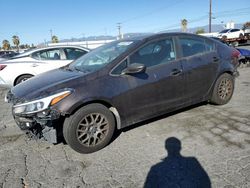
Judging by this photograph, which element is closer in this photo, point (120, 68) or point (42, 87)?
point (42, 87)

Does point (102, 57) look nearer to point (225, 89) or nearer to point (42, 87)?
point (42, 87)

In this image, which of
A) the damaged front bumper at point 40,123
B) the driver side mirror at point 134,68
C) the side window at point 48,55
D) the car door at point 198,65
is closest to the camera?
the damaged front bumper at point 40,123

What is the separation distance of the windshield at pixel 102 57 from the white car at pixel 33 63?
3199 millimetres

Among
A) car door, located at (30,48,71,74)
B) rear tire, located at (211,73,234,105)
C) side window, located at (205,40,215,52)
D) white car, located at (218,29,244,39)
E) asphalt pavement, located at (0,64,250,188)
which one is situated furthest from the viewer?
white car, located at (218,29,244,39)

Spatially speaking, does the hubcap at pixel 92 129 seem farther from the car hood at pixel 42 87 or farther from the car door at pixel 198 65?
the car door at pixel 198 65

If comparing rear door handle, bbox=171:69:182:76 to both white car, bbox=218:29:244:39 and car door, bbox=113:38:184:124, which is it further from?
white car, bbox=218:29:244:39

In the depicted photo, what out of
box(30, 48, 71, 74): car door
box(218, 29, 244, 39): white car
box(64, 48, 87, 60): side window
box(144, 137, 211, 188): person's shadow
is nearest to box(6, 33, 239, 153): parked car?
box(144, 137, 211, 188): person's shadow

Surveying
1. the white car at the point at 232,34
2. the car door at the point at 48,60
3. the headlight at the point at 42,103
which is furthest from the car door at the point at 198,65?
the white car at the point at 232,34

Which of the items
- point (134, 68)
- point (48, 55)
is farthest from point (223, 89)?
point (48, 55)

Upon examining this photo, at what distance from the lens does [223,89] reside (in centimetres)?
501

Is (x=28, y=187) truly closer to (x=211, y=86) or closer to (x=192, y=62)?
(x=192, y=62)

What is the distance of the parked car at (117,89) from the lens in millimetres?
3240

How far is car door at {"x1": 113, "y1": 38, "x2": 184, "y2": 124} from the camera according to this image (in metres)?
3.68

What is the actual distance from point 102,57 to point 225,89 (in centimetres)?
272
